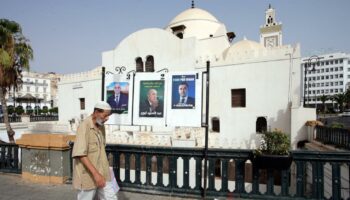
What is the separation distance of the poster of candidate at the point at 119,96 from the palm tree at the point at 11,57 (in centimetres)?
1224

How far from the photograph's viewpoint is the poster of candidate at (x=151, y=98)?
4684mm

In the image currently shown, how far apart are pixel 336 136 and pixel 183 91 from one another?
7.22 metres

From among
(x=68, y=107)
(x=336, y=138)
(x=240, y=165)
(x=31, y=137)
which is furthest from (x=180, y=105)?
(x=68, y=107)

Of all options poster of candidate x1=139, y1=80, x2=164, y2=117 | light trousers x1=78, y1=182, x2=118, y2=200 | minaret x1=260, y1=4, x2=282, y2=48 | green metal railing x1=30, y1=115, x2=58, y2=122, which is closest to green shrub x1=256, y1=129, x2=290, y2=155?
poster of candidate x1=139, y1=80, x2=164, y2=117

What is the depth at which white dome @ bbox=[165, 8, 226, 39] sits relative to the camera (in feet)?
88.5

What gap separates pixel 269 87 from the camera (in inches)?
654

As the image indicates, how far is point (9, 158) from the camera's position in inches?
239

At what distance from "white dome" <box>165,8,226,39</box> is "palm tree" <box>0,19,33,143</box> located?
1597 centimetres

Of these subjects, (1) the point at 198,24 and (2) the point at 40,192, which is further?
(1) the point at 198,24

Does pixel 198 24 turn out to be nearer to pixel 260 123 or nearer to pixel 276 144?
pixel 260 123

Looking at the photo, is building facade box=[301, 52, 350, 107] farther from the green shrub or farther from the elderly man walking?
the elderly man walking

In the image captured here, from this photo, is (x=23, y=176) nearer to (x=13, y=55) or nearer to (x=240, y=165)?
(x=240, y=165)

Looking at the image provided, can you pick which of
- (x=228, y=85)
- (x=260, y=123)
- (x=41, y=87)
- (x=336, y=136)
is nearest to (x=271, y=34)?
(x=228, y=85)

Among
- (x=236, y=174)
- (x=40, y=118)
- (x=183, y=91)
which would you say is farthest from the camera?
(x=40, y=118)
